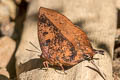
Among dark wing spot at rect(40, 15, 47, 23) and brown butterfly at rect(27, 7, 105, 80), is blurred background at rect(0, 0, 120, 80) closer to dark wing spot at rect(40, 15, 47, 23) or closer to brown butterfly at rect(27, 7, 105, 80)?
brown butterfly at rect(27, 7, 105, 80)

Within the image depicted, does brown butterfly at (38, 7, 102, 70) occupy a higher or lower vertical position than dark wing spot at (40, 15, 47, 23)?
lower

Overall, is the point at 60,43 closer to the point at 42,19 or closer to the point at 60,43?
the point at 60,43

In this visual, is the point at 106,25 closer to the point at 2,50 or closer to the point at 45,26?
the point at 45,26

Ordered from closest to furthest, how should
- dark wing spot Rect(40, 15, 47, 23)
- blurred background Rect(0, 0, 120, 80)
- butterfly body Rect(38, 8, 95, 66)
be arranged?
butterfly body Rect(38, 8, 95, 66) → dark wing spot Rect(40, 15, 47, 23) → blurred background Rect(0, 0, 120, 80)

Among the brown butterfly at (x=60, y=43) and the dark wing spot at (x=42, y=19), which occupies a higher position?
the dark wing spot at (x=42, y=19)

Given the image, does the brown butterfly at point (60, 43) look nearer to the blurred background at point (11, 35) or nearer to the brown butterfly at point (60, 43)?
the brown butterfly at point (60, 43)

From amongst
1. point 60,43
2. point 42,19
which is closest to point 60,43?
point 60,43

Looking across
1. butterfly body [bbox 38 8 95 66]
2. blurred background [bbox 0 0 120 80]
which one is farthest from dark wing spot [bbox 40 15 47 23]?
blurred background [bbox 0 0 120 80]

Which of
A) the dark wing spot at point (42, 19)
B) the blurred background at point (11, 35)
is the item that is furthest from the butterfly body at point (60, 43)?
the blurred background at point (11, 35)

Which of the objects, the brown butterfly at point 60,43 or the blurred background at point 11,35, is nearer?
the brown butterfly at point 60,43
